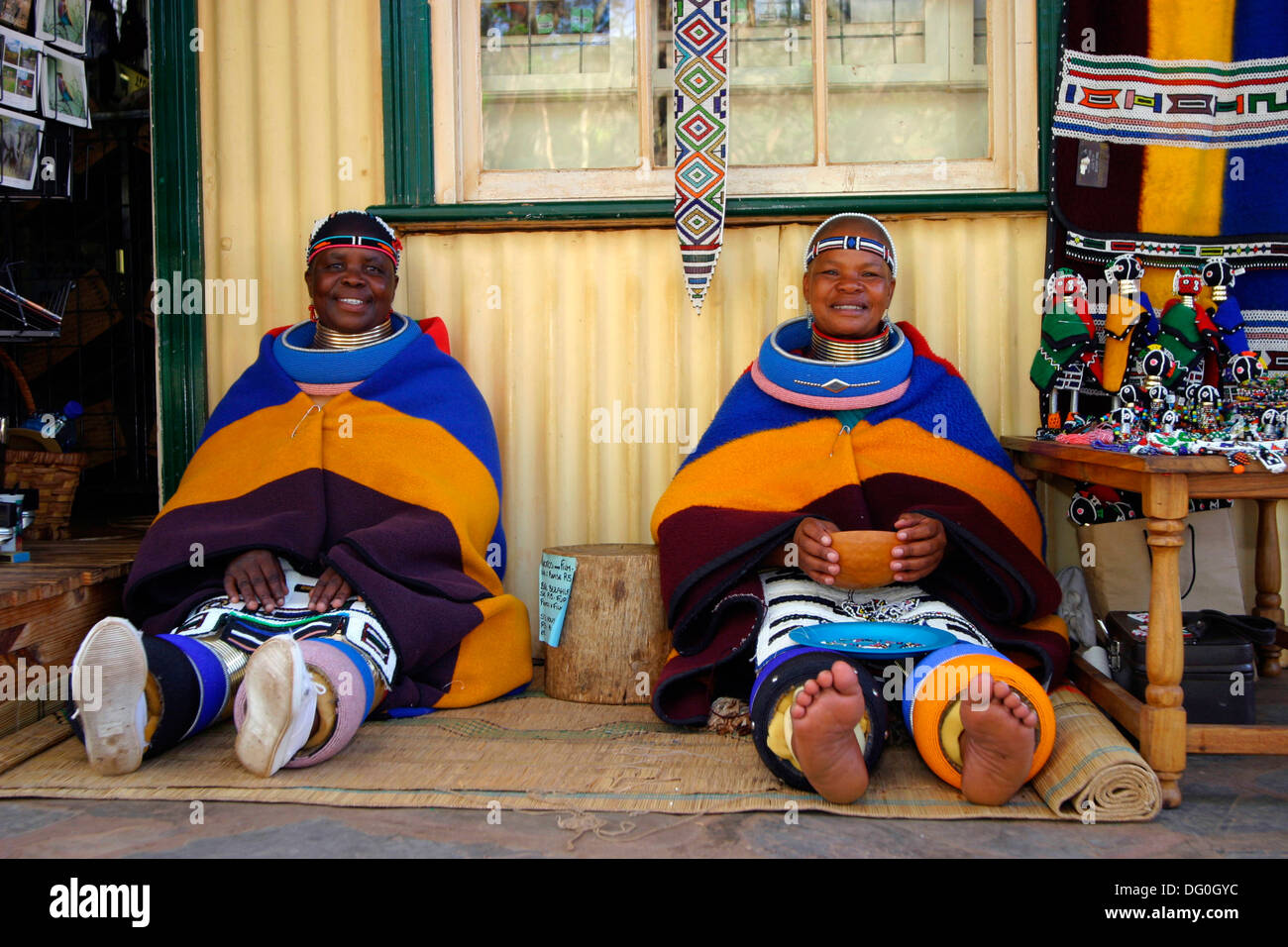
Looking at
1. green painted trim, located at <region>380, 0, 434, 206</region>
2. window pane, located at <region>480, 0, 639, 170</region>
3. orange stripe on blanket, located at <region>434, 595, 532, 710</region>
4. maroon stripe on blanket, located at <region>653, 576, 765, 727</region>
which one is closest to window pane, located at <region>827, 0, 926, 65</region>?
window pane, located at <region>480, 0, 639, 170</region>

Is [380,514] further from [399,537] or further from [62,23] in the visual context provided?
[62,23]

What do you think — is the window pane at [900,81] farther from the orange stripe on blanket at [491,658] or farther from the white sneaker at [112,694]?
the white sneaker at [112,694]

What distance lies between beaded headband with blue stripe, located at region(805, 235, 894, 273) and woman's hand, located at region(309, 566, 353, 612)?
184 cm

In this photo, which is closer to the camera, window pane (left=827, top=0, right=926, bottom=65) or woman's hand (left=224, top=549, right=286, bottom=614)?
woman's hand (left=224, top=549, right=286, bottom=614)

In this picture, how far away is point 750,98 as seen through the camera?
4.09 metres

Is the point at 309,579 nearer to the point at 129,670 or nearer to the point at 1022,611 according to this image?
the point at 129,670

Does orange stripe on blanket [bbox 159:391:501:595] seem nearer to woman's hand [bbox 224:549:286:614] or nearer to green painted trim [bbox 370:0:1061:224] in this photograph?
woman's hand [bbox 224:549:286:614]

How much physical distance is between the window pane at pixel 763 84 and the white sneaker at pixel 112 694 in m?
2.74

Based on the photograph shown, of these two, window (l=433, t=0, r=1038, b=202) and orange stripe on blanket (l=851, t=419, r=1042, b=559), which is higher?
window (l=433, t=0, r=1038, b=202)

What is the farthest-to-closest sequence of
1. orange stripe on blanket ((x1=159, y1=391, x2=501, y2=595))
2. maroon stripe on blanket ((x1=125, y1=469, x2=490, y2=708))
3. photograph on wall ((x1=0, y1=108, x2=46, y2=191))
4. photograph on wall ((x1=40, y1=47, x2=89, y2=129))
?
1. photograph on wall ((x1=40, y1=47, x2=89, y2=129))
2. photograph on wall ((x1=0, y1=108, x2=46, y2=191))
3. orange stripe on blanket ((x1=159, y1=391, x2=501, y2=595))
4. maroon stripe on blanket ((x1=125, y1=469, x2=490, y2=708))

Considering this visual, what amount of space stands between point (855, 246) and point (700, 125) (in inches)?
29.7

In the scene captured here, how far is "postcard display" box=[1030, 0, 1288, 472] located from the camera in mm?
3490

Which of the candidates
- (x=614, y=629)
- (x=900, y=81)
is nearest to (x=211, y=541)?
(x=614, y=629)

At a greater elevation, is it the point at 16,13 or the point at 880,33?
the point at 880,33
